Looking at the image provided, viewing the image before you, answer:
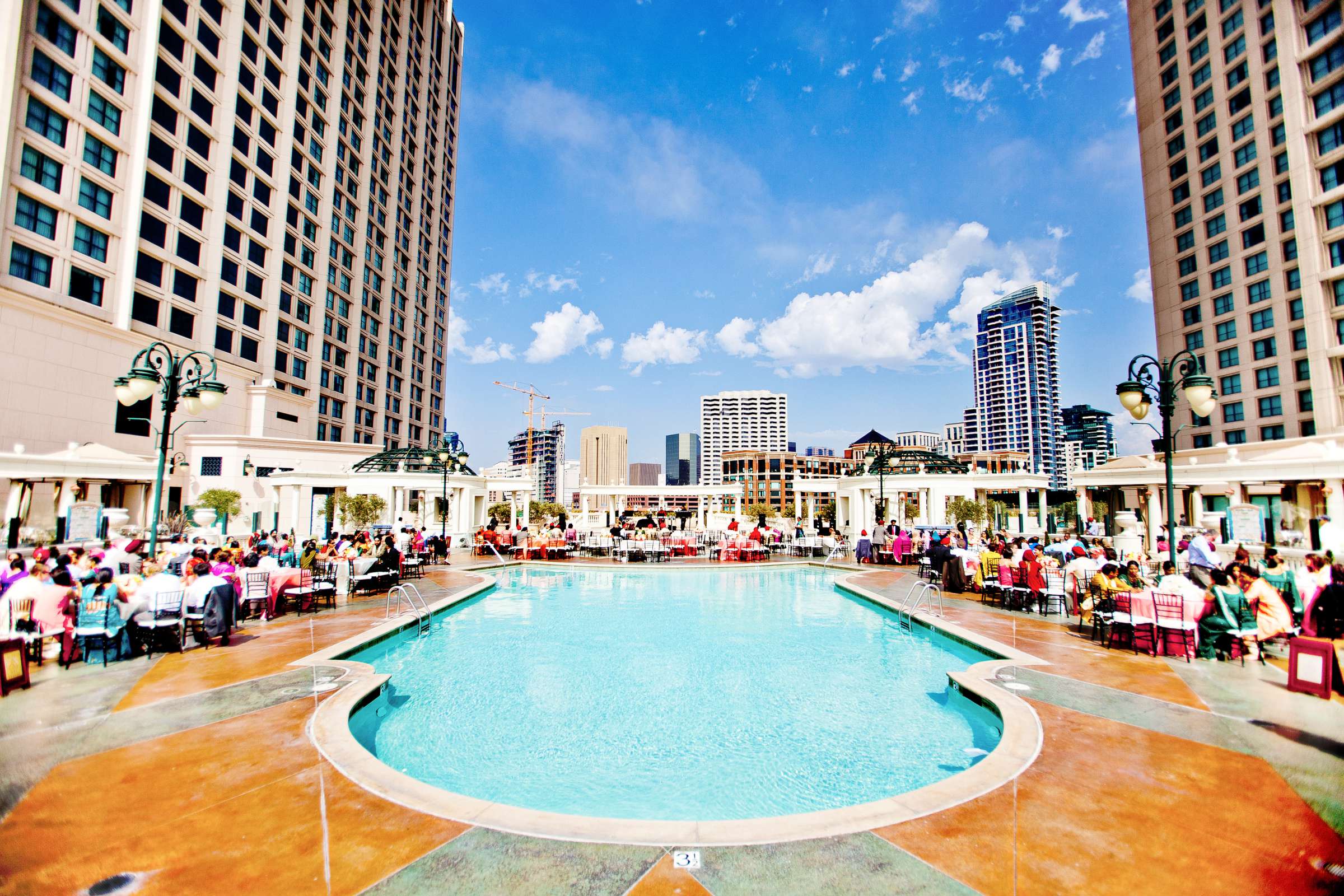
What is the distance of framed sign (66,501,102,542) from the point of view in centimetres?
2039

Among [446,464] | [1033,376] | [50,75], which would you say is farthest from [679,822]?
[1033,376]

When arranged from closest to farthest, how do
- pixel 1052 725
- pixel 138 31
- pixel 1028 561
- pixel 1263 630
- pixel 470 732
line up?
pixel 1052 725 → pixel 470 732 → pixel 1263 630 → pixel 1028 561 → pixel 138 31

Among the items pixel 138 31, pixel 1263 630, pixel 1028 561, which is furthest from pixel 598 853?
pixel 138 31

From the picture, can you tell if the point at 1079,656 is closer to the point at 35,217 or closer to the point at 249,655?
the point at 249,655

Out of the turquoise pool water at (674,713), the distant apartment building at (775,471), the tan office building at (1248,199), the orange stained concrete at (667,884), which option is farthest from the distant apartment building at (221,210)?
the distant apartment building at (775,471)

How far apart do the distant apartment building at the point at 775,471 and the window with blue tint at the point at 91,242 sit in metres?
116

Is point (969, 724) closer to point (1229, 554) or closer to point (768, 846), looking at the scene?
point (768, 846)

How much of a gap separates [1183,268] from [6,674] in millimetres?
63013

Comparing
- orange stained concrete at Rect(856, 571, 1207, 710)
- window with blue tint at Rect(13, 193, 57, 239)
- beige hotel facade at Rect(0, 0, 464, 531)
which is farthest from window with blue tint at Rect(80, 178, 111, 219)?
orange stained concrete at Rect(856, 571, 1207, 710)

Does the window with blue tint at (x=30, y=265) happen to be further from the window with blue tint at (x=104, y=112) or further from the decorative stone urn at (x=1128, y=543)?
the decorative stone urn at (x=1128, y=543)

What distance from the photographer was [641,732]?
710cm

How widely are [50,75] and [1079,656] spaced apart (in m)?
44.2

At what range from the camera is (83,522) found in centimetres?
2097

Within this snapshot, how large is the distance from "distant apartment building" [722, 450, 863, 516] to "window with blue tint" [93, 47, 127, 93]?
117180 millimetres
